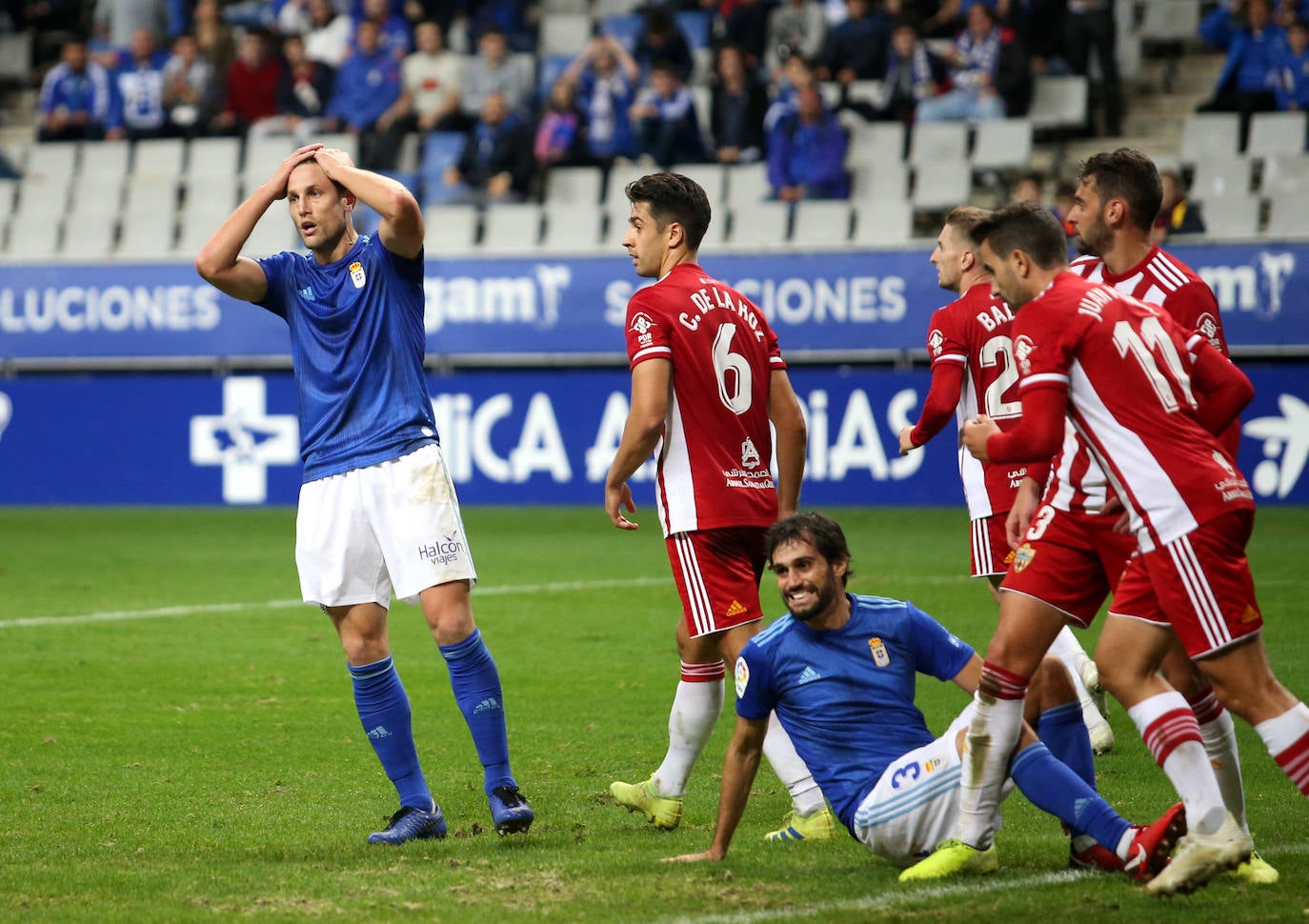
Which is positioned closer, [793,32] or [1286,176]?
[1286,176]

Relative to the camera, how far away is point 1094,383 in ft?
14.7

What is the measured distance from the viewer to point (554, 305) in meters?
17.1

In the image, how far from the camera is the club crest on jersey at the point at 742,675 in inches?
A: 191

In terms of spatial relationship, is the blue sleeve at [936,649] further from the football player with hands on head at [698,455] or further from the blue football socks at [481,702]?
the blue football socks at [481,702]

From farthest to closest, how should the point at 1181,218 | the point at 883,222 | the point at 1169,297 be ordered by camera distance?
the point at 883,222
the point at 1181,218
the point at 1169,297

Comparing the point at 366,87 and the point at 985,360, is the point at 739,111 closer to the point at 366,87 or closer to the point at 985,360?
the point at 366,87

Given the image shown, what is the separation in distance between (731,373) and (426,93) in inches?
637

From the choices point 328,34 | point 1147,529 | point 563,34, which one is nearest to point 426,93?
point 328,34

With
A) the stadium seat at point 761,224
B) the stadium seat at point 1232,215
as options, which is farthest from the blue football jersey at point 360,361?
the stadium seat at point 761,224

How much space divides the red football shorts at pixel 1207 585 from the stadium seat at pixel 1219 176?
13.6 metres

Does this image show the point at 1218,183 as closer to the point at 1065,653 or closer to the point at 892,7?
the point at 892,7

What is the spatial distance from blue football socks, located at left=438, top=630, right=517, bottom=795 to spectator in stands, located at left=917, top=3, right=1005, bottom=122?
1440 cm

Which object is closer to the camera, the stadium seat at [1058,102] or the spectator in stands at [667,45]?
the stadium seat at [1058,102]

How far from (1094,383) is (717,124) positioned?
50.5 feet
